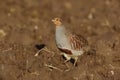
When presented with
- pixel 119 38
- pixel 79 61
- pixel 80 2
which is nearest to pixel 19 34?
pixel 119 38

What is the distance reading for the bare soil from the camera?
5898mm

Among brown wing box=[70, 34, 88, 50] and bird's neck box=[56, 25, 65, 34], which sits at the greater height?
bird's neck box=[56, 25, 65, 34]

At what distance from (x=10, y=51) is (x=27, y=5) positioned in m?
4.82

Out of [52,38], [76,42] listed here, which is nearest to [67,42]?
[76,42]

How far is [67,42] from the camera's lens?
18.8 ft

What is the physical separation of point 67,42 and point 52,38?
8.71ft

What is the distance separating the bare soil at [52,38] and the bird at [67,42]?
0.23 meters

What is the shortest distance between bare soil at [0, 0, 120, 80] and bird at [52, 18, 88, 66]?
0.23 metres

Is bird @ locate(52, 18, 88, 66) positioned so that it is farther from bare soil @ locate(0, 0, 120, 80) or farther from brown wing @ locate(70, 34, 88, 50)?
bare soil @ locate(0, 0, 120, 80)

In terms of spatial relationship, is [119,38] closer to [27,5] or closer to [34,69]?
[34,69]

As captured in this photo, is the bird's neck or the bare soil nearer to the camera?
the bird's neck

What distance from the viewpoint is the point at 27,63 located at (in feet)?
19.6

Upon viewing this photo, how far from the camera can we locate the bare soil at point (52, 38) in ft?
19.4

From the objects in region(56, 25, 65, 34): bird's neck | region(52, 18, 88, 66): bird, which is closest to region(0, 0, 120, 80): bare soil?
region(52, 18, 88, 66): bird
